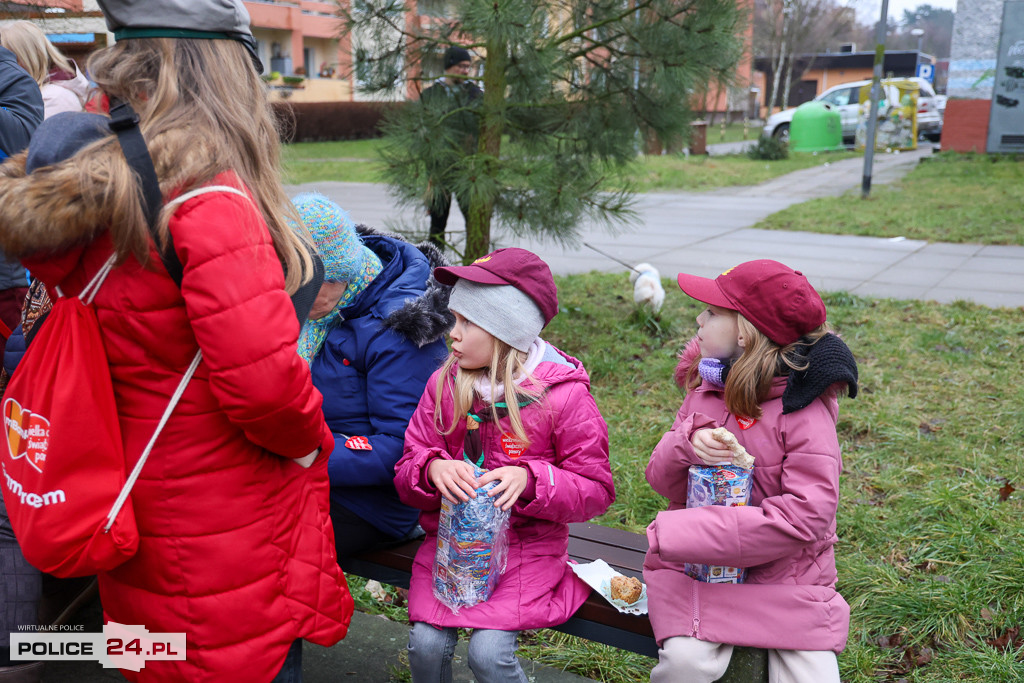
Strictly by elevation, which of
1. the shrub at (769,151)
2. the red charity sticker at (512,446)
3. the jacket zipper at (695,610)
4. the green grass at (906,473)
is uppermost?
the shrub at (769,151)

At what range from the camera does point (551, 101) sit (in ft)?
17.4

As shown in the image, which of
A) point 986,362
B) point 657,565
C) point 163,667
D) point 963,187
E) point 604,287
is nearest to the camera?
point 163,667

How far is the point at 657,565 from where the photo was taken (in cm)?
229

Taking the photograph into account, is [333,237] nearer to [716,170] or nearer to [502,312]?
[502,312]

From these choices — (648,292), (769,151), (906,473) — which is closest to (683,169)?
(769,151)

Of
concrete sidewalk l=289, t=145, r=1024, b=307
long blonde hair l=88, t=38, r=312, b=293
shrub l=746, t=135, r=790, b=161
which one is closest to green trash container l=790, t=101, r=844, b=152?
shrub l=746, t=135, r=790, b=161

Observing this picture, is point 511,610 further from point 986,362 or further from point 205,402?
point 986,362

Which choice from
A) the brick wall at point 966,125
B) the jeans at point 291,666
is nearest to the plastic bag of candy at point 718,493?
the jeans at point 291,666

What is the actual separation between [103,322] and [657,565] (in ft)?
4.67

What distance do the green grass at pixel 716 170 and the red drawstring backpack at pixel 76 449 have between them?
474 inches

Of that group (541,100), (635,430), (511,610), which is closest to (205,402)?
(511,610)

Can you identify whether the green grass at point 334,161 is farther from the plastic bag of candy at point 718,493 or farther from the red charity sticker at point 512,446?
the plastic bag of candy at point 718,493

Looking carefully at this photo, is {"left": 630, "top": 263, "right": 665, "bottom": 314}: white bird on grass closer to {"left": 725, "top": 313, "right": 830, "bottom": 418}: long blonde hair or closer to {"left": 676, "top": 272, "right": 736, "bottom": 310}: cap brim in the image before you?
{"left": 676, "top": 272, "right": 736, "bottom": 310}: cap brim

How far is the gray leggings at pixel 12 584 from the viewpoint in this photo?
2.22 meters
